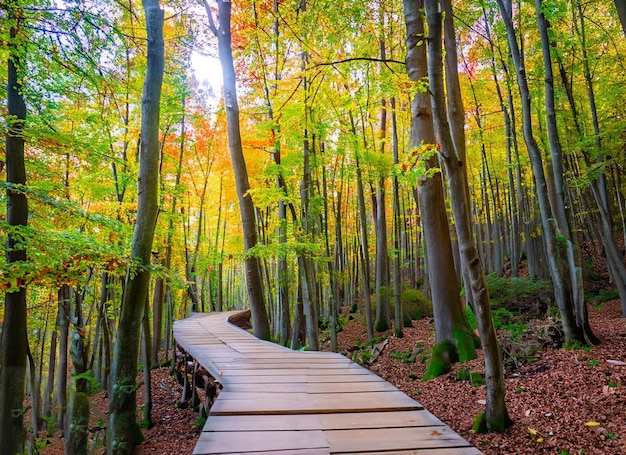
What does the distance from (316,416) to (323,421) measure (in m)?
0.12

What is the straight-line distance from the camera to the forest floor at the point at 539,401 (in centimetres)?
333

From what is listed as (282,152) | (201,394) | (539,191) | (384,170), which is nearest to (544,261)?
(384,170)

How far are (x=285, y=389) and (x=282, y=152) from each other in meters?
7.48

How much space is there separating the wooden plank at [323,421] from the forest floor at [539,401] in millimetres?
1118

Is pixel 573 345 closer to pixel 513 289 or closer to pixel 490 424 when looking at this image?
pixel 490 424

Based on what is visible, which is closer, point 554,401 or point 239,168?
point 554,401

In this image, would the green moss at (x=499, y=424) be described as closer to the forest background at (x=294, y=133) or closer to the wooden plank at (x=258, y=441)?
the forest background at (x=294, y=133)

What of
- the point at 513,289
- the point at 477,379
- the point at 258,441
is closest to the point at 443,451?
the point at 258,441

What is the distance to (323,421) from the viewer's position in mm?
2758

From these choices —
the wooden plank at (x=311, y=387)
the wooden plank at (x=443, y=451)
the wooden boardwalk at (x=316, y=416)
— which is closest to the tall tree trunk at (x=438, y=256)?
the wooden boardwalk at (x=316, y=416)

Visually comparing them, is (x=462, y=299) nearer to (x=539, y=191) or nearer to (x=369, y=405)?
(x=539, y=191)

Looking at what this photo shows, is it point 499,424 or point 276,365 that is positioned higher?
point 276,365

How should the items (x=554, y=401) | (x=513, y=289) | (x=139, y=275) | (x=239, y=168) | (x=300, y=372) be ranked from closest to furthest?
(x=554, y=401) < (x=300, y=372) < (x=139, y=275) < (x=239, y=168) < (x=513, y=289)

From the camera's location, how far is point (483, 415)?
3609 mm
